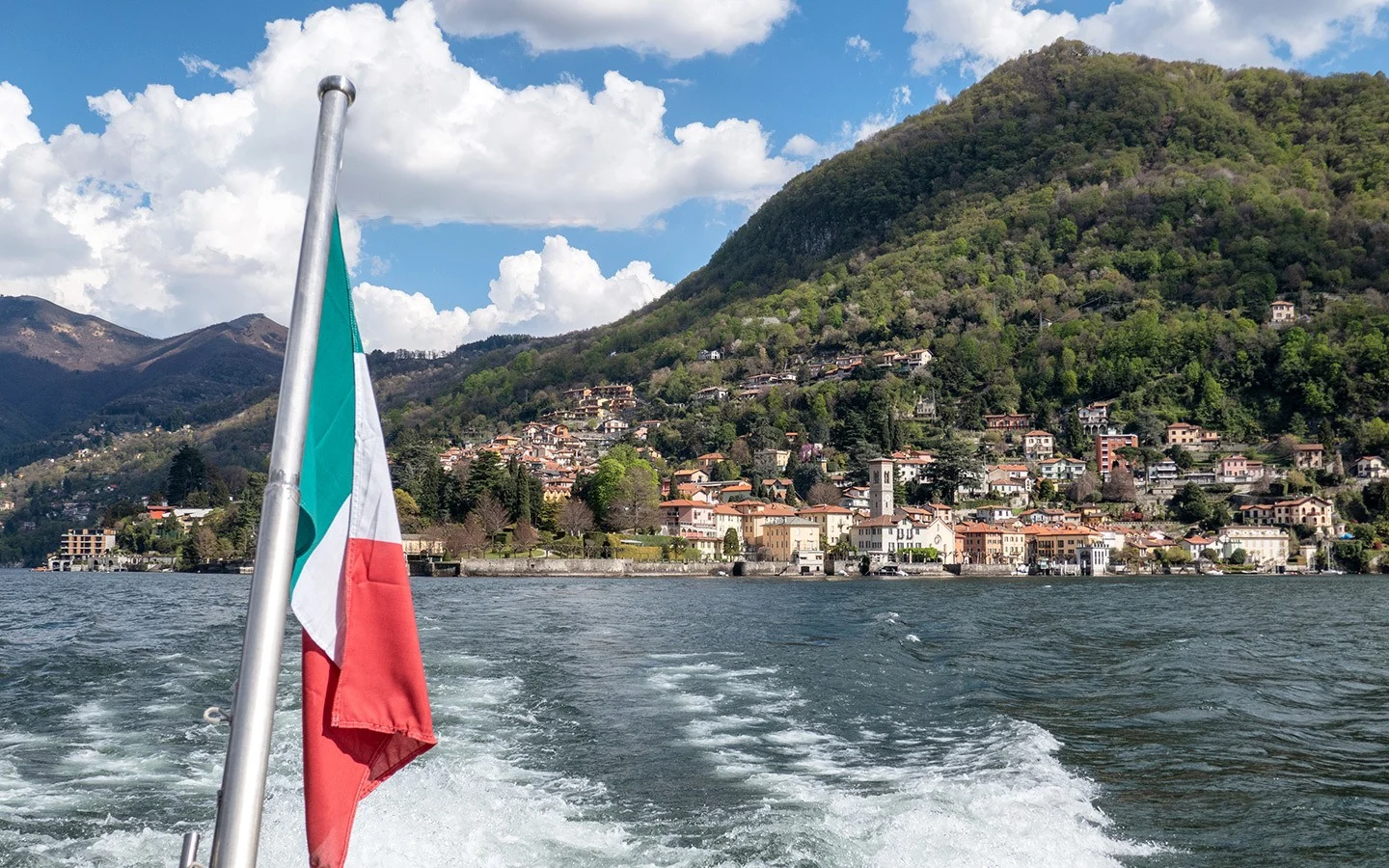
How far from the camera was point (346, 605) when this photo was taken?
3043 millimetres

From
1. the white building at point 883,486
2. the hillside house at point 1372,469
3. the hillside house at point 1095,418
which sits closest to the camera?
the white building at point 883,486

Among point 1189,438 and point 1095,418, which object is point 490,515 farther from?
point 1189,438

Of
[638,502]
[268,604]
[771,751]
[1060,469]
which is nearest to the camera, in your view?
[268,604]

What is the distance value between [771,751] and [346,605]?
1023cm

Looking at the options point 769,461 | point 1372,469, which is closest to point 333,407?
A: point 769,461

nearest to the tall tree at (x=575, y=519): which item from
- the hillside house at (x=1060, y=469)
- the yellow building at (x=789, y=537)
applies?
the yellow building at (x=789, y=537)

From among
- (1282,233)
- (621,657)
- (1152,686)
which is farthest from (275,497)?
(1282,233)

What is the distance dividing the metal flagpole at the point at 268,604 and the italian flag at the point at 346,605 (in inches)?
9.6

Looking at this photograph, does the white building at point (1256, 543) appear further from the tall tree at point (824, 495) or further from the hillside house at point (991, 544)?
the tall tree at point (824, 495)

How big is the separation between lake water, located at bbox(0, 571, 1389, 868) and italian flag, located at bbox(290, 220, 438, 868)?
217 inches

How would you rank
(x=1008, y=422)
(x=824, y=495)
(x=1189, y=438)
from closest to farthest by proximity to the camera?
1. (x=824, y=495)
2. (x=1189, y=438)
3. (x=1008, y=422)

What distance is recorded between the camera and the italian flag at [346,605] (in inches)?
118

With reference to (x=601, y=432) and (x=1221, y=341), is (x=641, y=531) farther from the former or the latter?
(x=1221, y=341)

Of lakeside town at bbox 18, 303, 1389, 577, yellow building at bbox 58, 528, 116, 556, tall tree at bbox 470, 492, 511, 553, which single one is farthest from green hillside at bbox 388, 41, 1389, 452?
yellow building at bbox 58, 528, 116, 556
